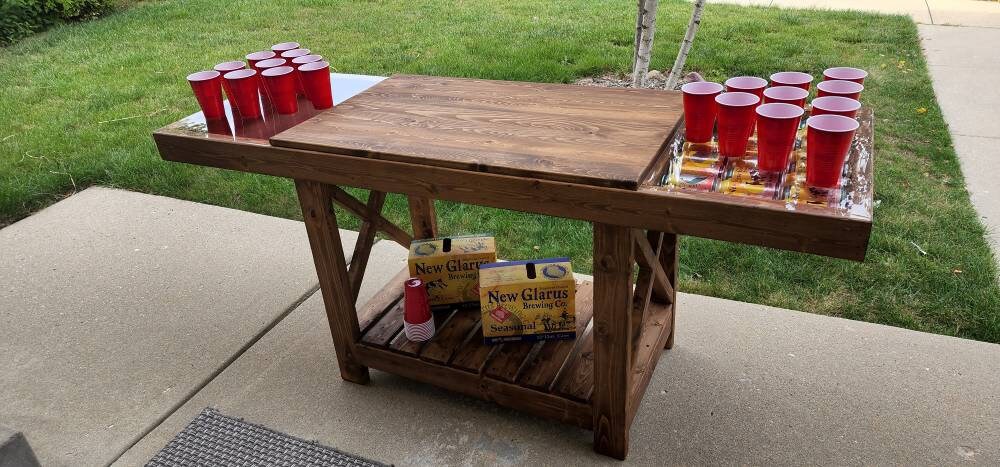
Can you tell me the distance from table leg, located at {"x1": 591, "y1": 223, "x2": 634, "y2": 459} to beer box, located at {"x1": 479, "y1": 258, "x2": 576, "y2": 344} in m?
0.33

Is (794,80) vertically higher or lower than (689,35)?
higher

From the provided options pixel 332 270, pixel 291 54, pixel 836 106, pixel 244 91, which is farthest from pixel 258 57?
pixel 836 106

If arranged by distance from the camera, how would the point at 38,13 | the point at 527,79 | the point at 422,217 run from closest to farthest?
the point at 422,217, the point at 527,79, the point at 38,13

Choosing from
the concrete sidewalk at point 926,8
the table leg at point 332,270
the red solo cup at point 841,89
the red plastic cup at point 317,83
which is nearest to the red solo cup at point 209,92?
the red plastic cup at point 317,83

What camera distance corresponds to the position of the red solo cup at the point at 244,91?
2.20m

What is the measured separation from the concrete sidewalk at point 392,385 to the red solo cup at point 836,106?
3.41 ft

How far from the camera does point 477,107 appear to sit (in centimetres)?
216

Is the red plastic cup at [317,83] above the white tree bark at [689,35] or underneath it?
above

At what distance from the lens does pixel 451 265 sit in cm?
250

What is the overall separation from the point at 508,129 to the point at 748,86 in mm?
646

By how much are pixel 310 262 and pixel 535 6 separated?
4583mm

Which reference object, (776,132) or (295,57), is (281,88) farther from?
(776,132)

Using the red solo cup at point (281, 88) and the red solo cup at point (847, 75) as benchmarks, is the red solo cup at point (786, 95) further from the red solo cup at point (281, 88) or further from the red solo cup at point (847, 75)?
the red solo cup at point (281, 88)

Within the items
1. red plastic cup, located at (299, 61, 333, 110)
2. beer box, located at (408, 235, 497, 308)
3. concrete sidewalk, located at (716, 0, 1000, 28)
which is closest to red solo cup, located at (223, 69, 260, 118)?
red plastic cup, located at (299, 61, 333, 110)
